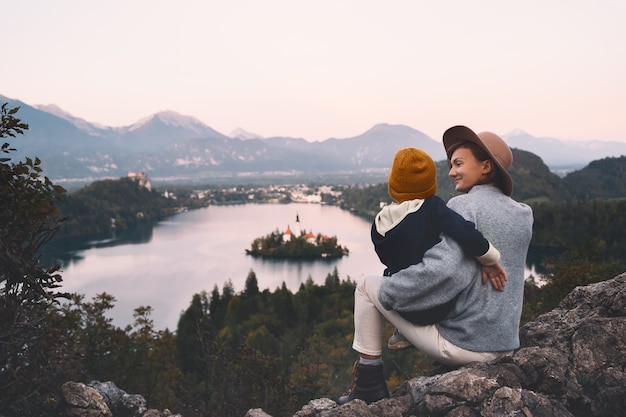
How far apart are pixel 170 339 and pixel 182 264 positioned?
110 feet

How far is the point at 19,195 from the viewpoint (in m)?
3.43

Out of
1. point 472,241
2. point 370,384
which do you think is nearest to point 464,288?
point 472,241

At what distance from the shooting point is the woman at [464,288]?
7.72 feet

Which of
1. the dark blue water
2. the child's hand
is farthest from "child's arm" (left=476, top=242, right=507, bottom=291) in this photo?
the dark blue water

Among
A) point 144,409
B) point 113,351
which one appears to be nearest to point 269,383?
point 113,351

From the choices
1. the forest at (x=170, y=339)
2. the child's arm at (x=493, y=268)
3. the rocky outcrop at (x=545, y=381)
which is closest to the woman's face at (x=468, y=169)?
the child's arm at (x=493, y=268)

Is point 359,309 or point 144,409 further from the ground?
point 359,309

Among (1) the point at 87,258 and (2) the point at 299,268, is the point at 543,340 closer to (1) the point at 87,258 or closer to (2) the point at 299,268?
(2) the point at 299,268

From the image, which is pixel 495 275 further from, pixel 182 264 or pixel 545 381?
pixel 182 264

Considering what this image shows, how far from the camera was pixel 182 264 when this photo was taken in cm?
4878

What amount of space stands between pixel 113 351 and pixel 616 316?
993 centimetres

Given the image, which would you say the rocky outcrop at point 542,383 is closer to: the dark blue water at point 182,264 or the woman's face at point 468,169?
the woman's face at point 468,169

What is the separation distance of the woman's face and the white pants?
676 mm

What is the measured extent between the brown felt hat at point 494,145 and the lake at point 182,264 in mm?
19591
